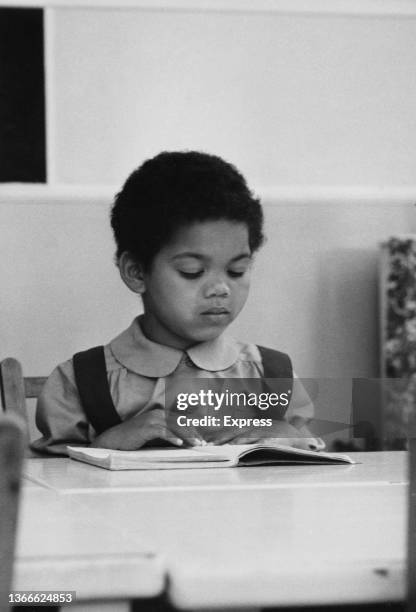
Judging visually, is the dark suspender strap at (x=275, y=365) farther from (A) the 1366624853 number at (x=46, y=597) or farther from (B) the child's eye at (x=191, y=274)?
(A) the 1366624853 number at (x=46, y=597)

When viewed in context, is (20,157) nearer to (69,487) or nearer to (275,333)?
(275,333)

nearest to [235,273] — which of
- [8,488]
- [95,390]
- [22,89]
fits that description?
[95,390]

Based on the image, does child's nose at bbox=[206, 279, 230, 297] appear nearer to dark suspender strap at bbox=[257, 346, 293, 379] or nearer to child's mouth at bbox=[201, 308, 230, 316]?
child's mouth at bbox=[201, 308, 230, 316]

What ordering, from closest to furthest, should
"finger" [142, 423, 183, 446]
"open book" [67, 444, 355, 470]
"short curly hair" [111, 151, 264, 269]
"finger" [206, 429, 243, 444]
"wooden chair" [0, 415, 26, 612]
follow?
1. "wooden chair" [0, 415, 26, 612]
2. "open book" [67, 444, 355, 470]
3. "finger" [142, 423, 183, 446]
4. "finger" [206, 429, 243, 444]
5. "short curly hair" [111, 151, 264, 269]

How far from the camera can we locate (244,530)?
64 cm

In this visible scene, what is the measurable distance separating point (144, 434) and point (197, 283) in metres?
0.36

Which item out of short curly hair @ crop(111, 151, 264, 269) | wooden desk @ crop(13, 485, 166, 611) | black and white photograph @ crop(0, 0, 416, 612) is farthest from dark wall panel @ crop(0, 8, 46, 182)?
wooden desk @ crop(13, 485, 166, 611)

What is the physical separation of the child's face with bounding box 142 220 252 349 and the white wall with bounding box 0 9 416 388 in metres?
0.79

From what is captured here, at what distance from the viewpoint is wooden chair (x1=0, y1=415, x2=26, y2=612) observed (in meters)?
0.40

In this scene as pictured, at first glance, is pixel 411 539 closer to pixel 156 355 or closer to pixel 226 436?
pixel 226 436

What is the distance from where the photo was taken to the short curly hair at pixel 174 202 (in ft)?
5.18

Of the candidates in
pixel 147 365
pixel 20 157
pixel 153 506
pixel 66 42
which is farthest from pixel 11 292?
pixel 153 506

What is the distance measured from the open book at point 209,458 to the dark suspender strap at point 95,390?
0.99 feet

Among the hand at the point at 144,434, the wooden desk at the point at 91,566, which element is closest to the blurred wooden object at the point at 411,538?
the wooden desk at the point at 91,566
